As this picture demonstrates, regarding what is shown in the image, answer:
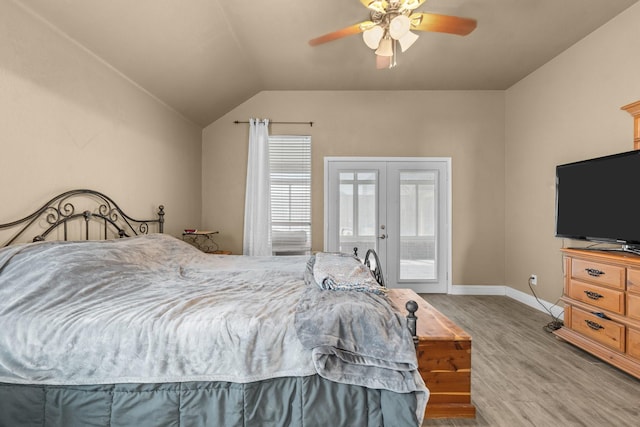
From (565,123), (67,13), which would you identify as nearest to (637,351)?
(565,123)

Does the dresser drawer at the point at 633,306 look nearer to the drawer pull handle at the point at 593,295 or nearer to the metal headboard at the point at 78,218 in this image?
the drawer pull handle at the point at 593,295

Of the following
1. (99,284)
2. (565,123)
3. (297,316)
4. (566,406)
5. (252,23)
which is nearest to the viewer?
(297,316)

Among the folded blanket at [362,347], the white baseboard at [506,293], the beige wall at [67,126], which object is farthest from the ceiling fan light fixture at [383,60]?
the white baseboard at [506,293]

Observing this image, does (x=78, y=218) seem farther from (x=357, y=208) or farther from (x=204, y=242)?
(x=357, y=208)

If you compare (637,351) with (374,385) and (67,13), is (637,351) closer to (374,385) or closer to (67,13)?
(374,385)

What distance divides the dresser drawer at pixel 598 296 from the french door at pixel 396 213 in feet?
5.84

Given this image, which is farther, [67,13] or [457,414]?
[67,13]

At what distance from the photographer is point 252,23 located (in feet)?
9.22

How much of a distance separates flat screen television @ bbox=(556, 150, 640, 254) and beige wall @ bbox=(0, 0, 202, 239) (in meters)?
4.28

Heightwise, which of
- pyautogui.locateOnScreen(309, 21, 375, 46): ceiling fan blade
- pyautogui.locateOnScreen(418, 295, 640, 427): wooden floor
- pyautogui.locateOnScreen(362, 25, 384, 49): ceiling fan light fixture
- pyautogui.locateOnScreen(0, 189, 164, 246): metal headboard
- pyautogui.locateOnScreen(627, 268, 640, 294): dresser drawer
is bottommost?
pyautogui.locateOnScreen(418, 295, 640, 427): wooden floor

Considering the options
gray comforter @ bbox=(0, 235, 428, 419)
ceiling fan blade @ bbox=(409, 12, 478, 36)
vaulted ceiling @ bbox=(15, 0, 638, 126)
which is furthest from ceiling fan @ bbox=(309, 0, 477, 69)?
gray comforter @ bbox=(0, 235, 428, 419)

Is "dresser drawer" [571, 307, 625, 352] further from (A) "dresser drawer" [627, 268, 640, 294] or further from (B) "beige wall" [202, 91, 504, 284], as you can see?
(B) "beige wall" [202, 91, 504, 284]

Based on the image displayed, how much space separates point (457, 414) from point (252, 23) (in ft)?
11.5

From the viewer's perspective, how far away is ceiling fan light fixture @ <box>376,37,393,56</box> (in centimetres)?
229
